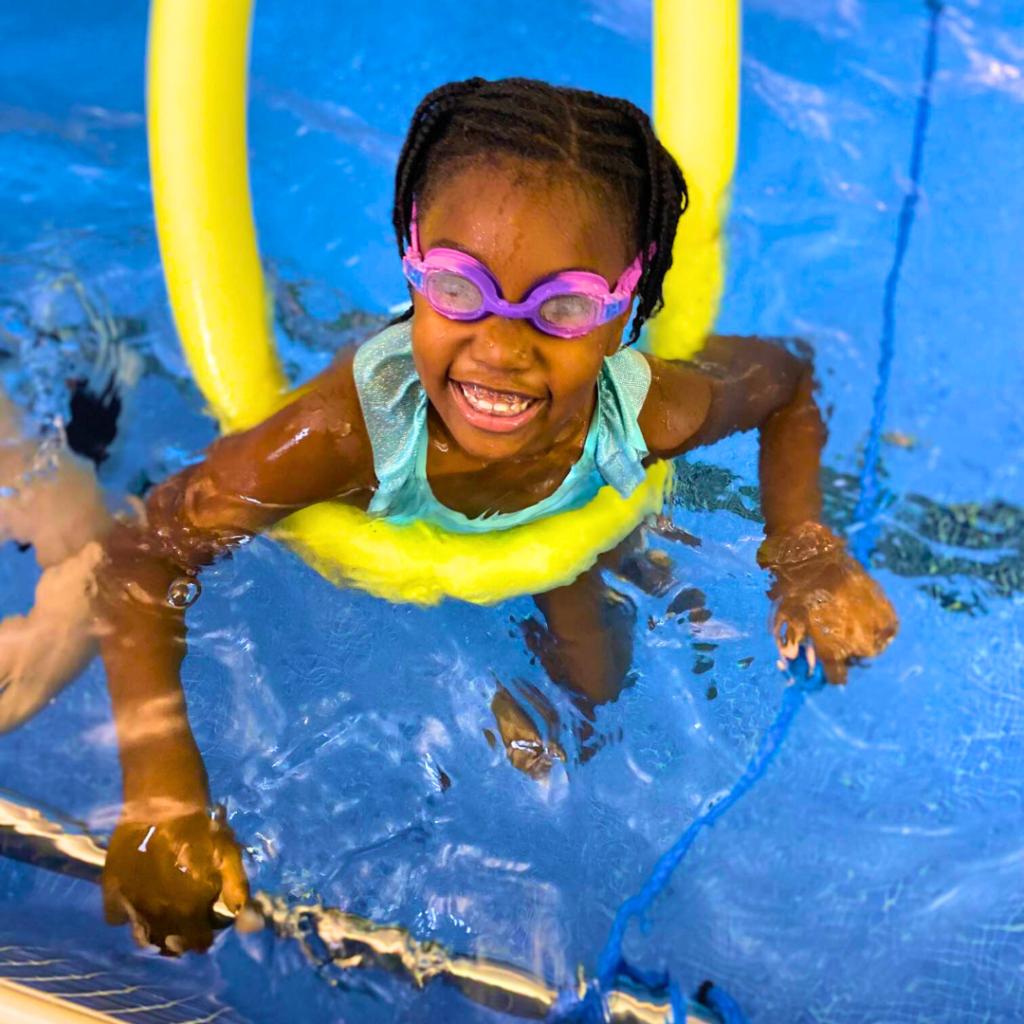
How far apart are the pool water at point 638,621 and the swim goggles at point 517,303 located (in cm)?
71

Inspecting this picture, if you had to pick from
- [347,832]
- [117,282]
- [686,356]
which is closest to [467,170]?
[686,356]

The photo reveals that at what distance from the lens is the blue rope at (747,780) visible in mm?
1783

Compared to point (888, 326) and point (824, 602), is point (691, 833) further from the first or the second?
point (888, 326)

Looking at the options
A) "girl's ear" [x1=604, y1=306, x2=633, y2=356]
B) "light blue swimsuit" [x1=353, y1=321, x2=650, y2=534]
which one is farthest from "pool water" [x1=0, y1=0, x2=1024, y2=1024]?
"girl's ear" [x1=604, y1=306, x2=633, y2=356]

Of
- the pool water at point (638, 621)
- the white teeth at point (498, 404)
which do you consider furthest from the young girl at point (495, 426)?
the pool water at point (638, 621)

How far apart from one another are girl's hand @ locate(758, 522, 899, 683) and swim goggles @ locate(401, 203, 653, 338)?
748 mm

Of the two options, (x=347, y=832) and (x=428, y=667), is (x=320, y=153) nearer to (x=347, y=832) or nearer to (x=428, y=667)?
(x=428, y=667)

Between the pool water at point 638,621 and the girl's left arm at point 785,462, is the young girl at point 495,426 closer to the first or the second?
the girl's left arm at point 785,462

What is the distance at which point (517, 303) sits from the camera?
4.62ft

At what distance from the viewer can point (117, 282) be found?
2604 mm

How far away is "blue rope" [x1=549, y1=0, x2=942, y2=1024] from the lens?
70.2 inches

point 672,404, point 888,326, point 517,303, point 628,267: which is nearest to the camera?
point 517,303

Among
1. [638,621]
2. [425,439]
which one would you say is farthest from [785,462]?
[425,439]

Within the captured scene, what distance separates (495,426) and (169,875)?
2.45 ft
